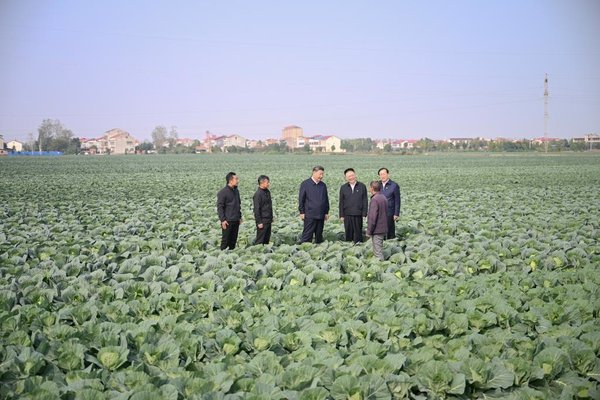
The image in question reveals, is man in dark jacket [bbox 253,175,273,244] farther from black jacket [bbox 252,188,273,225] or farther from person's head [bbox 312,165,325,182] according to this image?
person's head [bbox 312,165,325,182]

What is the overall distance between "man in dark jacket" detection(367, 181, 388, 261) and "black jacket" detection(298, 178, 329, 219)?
1446mm

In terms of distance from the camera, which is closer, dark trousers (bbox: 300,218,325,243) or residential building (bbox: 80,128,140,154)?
dark trousers (bbox: 300,218,325,243)

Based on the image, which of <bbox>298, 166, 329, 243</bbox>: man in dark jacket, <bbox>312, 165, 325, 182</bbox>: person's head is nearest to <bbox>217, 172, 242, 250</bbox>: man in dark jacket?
<bbox>298, 166, 329, 243</bbox>: man in dark jacket

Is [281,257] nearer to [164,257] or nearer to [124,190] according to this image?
[164,257]

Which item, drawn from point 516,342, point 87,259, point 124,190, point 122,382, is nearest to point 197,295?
point 122,382

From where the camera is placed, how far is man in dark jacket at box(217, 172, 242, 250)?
33.9 ft

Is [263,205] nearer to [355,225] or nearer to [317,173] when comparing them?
[317,173]

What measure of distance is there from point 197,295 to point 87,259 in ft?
10.1

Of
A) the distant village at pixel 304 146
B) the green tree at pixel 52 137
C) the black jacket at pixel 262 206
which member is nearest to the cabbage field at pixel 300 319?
the black jacket at pixel 262 206

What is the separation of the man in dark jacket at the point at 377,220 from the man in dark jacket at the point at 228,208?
97.2 inches

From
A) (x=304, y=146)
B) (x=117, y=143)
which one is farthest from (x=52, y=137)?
(x=304, y=146)

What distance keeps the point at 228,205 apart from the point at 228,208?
0.06 meters

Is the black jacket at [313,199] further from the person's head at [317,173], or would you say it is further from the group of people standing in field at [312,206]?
the person's head at [317,173]

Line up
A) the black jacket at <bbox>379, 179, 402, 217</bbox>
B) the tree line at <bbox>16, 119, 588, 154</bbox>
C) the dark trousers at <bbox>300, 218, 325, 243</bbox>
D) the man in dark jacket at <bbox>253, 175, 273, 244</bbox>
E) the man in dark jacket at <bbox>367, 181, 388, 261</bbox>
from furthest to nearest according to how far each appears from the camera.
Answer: the tree line at <bbox>16, 119, 588, 154</bbox> → the black jacket at <bbox>379, 179, 402, 217</bbox> → the dark trousers at <bbox>300, 218, 325, 243</bbox> → the man in dark jacket at <bbox>253, 175, 273, 244</bbox> → the man in dark jacket at <bbox>367, 181, 388, 261</bbox>
